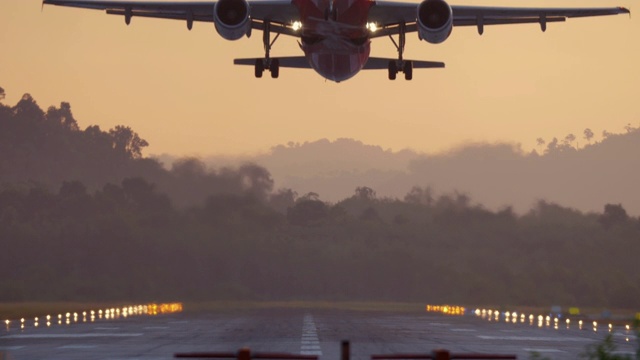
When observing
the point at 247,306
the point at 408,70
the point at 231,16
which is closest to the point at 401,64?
the point at 408,70

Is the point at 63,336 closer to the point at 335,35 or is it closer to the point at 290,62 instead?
the point at 290,62

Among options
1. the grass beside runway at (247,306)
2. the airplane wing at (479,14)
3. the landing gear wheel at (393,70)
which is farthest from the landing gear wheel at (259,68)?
the grass beside runway at (247,306)

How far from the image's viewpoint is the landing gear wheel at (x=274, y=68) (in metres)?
49.2

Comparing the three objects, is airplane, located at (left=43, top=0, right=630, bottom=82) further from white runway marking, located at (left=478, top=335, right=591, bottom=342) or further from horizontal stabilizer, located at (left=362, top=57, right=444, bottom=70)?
white runway marking, located at (left=478, top=335, right=591, bottom=342)

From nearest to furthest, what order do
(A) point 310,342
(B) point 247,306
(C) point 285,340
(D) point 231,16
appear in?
1. (D) point 231,16
2. (A) point 310,342
3. (C) point 285,340
4. (B) point 247,306

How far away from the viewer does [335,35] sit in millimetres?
44344

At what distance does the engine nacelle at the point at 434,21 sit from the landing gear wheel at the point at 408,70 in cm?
641

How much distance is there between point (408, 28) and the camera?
160 feet

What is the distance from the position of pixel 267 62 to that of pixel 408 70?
5643 mm

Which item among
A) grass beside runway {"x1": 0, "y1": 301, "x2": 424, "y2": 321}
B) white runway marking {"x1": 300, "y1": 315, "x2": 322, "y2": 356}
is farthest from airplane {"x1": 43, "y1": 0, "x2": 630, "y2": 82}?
grass beside runway {"x1": 0, "y1": 301, "x2": 424, "y2": 321}

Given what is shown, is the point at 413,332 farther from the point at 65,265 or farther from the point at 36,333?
the point at 65,265

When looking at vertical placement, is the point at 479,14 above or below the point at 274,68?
above

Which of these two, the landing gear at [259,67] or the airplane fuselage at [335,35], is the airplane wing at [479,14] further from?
the landing gear at [259,67]

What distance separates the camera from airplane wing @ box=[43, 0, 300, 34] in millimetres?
45438
